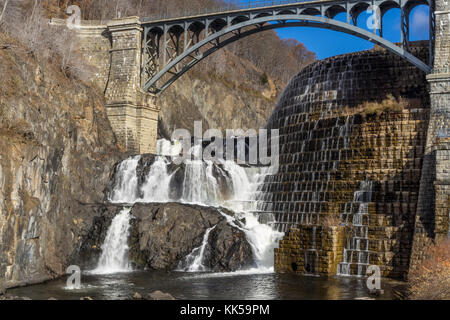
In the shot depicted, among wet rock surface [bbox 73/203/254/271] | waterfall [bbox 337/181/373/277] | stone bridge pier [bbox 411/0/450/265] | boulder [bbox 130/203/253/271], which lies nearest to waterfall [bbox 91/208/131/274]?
wet rock surface [bbox 73/203/254/271]

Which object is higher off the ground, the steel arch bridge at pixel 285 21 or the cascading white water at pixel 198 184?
the steel arch bridge at pixel 285 21

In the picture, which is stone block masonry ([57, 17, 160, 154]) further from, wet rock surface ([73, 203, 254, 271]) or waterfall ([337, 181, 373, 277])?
waterfall ([337, 181, 373, 277])

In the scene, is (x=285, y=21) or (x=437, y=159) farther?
(x=285, y=21)

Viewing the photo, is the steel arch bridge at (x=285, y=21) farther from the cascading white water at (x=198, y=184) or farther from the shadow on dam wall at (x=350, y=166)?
the cascading white water at (x=198, y=184)

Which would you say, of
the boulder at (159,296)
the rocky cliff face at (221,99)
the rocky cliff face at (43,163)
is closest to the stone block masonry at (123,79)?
the rocky cliff face at (43,163)

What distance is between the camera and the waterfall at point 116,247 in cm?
3173

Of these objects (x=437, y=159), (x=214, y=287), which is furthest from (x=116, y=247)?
(x=437, y=159)

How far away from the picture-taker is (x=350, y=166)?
31953 millimetres

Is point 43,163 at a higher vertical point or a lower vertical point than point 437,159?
lower

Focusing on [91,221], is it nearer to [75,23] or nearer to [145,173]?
[145,173]

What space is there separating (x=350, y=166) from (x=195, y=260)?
10423 mm

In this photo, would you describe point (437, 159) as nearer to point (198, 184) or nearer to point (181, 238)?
point (181, 238)

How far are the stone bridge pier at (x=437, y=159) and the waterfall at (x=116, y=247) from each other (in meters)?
15.9

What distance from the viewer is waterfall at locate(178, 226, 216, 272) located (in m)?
30.6
